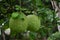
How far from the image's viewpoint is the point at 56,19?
1.40m

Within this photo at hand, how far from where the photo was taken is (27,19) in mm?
1064

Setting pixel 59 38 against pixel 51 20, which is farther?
pixel 59 38

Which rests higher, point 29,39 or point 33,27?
point 33,27

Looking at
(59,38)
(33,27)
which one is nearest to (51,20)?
(33,27)

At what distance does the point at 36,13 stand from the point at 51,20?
0.20m

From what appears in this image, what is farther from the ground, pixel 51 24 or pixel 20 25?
pixel 20 25

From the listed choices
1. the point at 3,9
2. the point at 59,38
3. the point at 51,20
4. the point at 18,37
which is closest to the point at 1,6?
the point at 3,9

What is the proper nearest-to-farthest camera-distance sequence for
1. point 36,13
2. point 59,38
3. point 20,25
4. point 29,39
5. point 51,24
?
point 20,25
point 36,13
point 29,39
point 51,24
point 59,38

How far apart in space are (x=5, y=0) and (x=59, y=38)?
1.41 m

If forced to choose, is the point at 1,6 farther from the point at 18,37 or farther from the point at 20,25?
the point at 20,25

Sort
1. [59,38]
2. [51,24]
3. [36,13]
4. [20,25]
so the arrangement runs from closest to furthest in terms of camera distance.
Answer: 1. [20,25]
2. [36,13]
3. [51,24]
4. [59,38]

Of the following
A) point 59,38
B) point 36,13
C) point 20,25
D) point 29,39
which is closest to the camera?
point 20,25

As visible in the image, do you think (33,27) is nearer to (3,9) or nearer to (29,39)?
(29,39)

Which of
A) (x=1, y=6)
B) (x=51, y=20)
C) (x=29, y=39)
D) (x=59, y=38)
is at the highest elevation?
(x=1, y=6)
